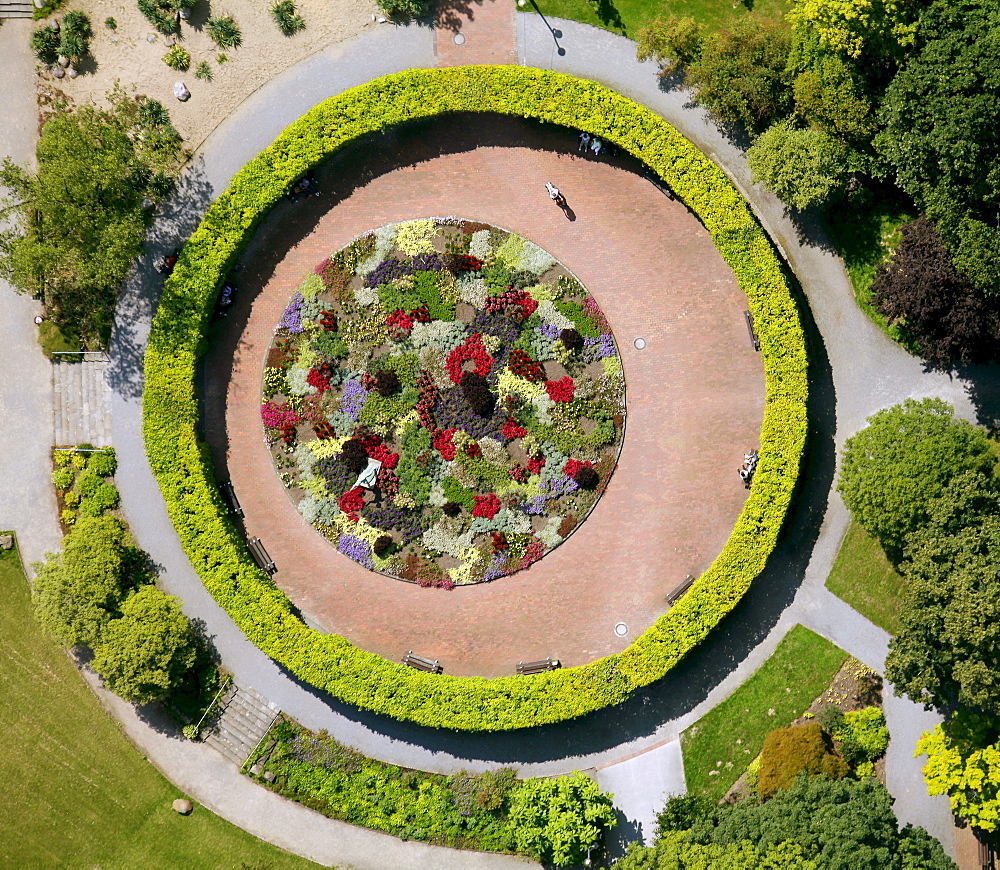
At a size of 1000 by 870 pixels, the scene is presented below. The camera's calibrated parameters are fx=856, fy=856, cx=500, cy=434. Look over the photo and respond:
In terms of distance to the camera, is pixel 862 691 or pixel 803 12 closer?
pixel 803 12

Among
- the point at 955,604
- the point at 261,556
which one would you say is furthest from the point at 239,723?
the point at 955,604

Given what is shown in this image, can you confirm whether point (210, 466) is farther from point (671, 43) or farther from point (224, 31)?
point (671, 43)

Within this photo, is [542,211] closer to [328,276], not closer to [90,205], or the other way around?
[328,276]

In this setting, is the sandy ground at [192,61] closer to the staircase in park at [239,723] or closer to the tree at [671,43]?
the tree at [671,43]

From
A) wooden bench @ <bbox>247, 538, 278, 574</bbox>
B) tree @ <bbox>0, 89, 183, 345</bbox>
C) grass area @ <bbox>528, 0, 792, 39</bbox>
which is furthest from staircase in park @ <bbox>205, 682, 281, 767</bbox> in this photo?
grass area @ <bbox>528, 0, 792, 39</bbox>

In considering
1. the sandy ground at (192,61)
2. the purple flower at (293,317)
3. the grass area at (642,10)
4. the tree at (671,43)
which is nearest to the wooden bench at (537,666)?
the purple flower at (293,317)

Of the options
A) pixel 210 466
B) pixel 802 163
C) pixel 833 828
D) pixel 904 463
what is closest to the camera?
pixel 833 828

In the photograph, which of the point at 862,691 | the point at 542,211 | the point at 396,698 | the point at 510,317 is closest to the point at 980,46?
the point at 542,211
